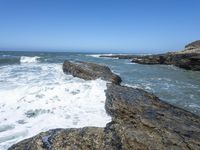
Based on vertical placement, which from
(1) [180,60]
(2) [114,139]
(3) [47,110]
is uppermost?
(2) [114,139]

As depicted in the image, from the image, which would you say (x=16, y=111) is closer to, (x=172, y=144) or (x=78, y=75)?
(x=172, y=144)

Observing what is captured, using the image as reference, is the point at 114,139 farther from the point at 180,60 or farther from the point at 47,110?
the point at 180,60

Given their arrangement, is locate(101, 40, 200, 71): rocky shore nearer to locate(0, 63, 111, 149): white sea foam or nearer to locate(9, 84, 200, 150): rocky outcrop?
locate(0, 63, 111, 149): white sea foam

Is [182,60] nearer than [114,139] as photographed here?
No

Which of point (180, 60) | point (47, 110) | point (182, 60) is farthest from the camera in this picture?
point (180, 60)

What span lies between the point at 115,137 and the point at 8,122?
159 inches

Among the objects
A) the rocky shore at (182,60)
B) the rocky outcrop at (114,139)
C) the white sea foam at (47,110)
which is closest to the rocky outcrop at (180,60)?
the rocky shore at (182,60)

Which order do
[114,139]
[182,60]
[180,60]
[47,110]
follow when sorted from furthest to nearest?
[180,60] → [182,60] → [47,110] → [114,139]

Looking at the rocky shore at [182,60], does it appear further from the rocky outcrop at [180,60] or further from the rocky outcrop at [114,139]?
the rocky outcrop at [114,139]

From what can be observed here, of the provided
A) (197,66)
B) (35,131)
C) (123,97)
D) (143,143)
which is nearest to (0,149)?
(35,131)

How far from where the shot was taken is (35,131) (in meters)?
6.37

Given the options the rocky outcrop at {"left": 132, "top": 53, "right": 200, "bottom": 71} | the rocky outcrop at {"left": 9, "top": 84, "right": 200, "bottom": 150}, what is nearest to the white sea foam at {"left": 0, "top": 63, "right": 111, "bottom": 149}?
the rocky outcrop at {"left": 9, "top": 84, "right": 200, "bottom": 150}

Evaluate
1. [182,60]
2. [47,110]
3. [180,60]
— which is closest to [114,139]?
[47,110]

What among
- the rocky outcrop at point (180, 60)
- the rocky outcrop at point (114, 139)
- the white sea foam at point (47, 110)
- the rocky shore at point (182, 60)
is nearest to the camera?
the rocky outcrop at point (114, 139)
